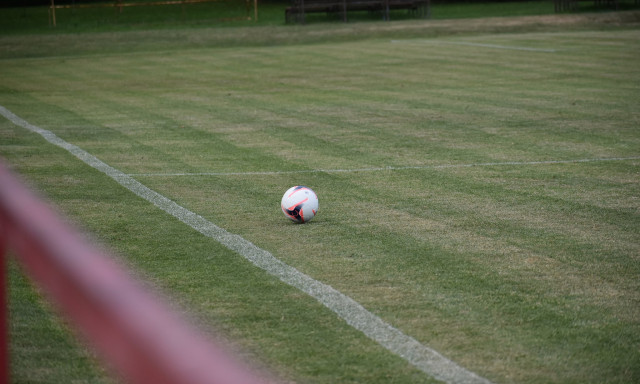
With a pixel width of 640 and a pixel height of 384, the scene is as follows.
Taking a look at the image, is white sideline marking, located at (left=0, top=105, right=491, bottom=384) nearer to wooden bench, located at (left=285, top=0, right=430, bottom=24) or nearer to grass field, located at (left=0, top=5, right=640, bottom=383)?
grass field, located at (left=0, top=5, right=640, bottom=383)

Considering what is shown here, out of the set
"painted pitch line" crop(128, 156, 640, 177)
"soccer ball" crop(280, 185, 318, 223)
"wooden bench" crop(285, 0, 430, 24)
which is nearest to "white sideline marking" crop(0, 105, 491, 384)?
"soccer ball" crop(280, 185, 318, 223)

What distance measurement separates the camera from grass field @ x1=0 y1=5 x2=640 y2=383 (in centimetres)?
452

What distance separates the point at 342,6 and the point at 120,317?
133 ft

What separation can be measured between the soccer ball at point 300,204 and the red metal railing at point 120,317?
5203mm

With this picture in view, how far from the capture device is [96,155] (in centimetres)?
1091

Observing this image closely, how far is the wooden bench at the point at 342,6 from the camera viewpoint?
40.3 m

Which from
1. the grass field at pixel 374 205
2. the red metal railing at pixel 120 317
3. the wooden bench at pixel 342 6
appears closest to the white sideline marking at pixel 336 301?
the grass field at pixel 374 205

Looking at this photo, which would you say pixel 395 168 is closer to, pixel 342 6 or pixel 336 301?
pixel 336 301

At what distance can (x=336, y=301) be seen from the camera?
521 centimetres

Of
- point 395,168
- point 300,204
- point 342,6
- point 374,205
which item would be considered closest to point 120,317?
point 300,204

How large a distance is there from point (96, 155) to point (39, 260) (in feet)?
30.5

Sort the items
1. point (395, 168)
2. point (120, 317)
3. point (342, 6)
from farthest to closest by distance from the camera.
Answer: point (342, 6) → point (395, 168) → point (120, 317)

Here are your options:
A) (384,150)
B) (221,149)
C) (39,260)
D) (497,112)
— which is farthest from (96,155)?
(39,260)

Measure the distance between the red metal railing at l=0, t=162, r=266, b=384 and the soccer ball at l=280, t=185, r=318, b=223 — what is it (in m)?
5.20
